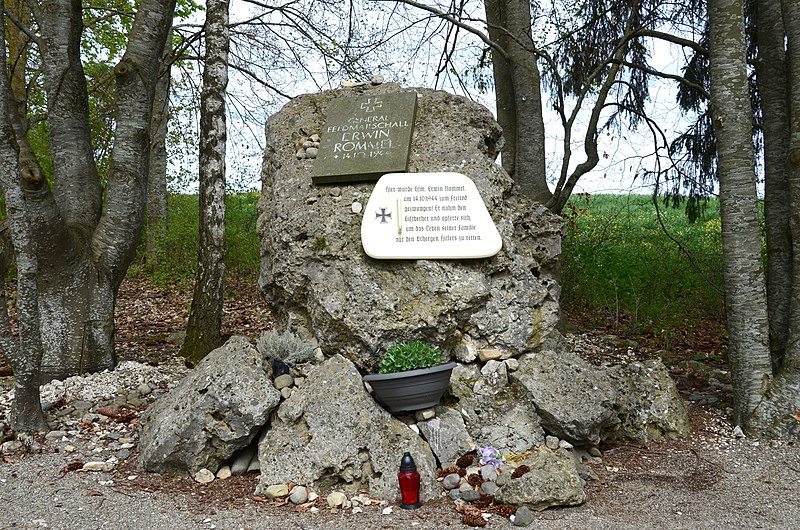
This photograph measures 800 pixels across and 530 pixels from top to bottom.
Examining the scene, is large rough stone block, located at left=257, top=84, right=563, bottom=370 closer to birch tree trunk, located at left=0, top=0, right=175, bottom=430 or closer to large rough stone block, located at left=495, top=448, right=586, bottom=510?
large rough stone block, located at left=495, top=448, right=586, bottom=510

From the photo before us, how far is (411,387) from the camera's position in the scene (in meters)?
3.88

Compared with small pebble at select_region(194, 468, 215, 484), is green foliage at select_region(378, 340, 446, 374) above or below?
above

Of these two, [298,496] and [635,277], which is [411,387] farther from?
[635,277]

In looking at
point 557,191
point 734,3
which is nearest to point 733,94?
point 734,3

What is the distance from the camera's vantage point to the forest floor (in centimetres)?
328

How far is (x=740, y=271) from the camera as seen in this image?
4629 mm

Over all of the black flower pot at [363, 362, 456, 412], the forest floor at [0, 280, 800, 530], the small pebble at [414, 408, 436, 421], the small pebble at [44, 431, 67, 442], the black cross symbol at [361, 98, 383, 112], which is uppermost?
the black cross symbol at [361, 98, 383, 112]

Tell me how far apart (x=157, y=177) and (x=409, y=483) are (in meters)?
10.9

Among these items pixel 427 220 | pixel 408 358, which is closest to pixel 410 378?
pixel 408 358

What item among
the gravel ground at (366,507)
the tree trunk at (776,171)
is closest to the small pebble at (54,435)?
the gravel ground at (366,507)

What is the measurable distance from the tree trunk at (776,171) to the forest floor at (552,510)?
3.11ft

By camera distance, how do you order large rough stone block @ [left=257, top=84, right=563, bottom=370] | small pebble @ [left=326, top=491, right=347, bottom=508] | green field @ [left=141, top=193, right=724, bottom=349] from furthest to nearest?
green field @ [left=141, top=193, right=724, bottom=349] → large rough stone block @ [left=257, top=84, right=563, bottom=370] → small pebble @ [left=326, top=491, right=347, bottom=508]

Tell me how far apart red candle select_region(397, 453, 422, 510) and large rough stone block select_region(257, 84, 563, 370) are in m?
0.96

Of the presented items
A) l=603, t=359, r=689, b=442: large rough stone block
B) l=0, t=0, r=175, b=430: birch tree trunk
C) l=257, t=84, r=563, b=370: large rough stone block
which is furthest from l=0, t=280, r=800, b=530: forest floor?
l=0, t=0, r=175, b=430: birch tree trunk
